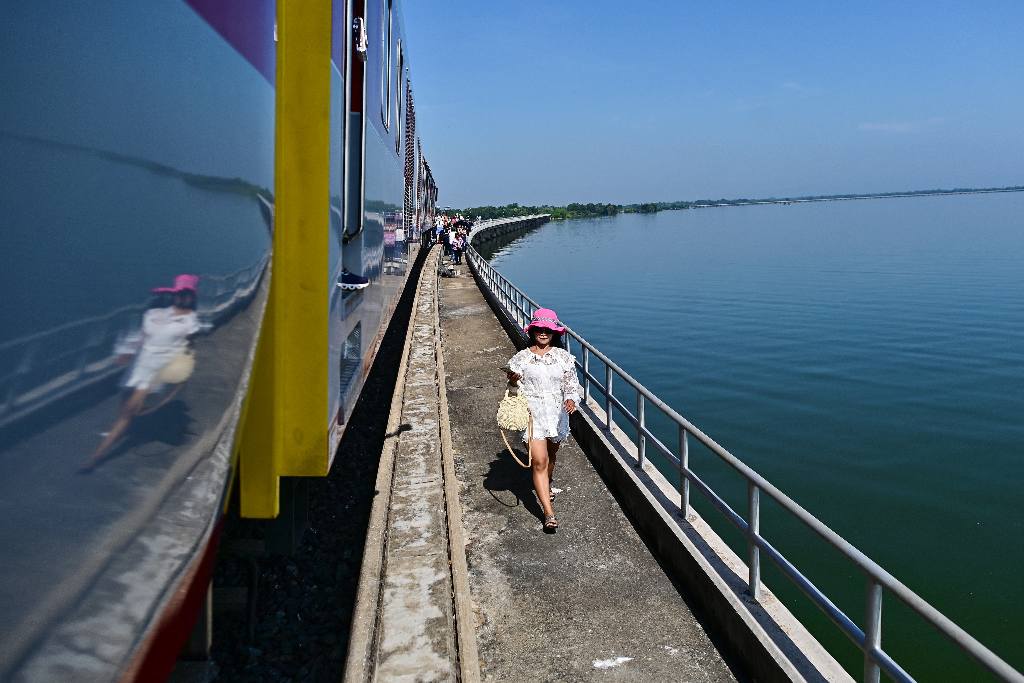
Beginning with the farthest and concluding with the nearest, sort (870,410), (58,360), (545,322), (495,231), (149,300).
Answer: (495,231), (870,410), (545,322), (149,300), (58,360)

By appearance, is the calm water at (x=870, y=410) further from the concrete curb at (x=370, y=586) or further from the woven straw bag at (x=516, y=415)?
the concrete curb at (x=370, y=586)

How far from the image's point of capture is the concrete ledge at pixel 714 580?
436cm

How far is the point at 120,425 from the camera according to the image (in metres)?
1.79

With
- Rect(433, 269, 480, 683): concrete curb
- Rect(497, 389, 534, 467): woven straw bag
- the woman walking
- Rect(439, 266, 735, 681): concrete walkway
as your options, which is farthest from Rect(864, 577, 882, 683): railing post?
Rect(497, 389, 534, 467): woven straw bag

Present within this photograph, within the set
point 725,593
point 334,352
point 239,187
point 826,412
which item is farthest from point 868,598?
point 826,412

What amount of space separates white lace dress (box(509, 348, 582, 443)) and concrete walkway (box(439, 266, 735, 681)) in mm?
833

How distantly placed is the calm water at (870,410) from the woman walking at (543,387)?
4.01 metres

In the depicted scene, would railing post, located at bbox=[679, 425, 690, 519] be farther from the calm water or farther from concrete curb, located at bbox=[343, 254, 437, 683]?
the calm water

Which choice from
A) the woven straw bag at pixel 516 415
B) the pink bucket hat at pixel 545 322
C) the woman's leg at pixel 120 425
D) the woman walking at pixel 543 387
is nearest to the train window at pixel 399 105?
the pink bucket hat at pixel 545 322

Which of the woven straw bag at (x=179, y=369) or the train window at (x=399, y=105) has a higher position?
the train window at (x=399, y=105)

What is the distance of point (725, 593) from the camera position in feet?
16.4

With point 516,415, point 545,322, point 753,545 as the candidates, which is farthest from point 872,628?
point 545,322

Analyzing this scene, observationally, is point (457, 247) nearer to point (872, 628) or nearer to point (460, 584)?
point (460, 584)

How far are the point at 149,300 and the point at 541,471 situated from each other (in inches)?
192
